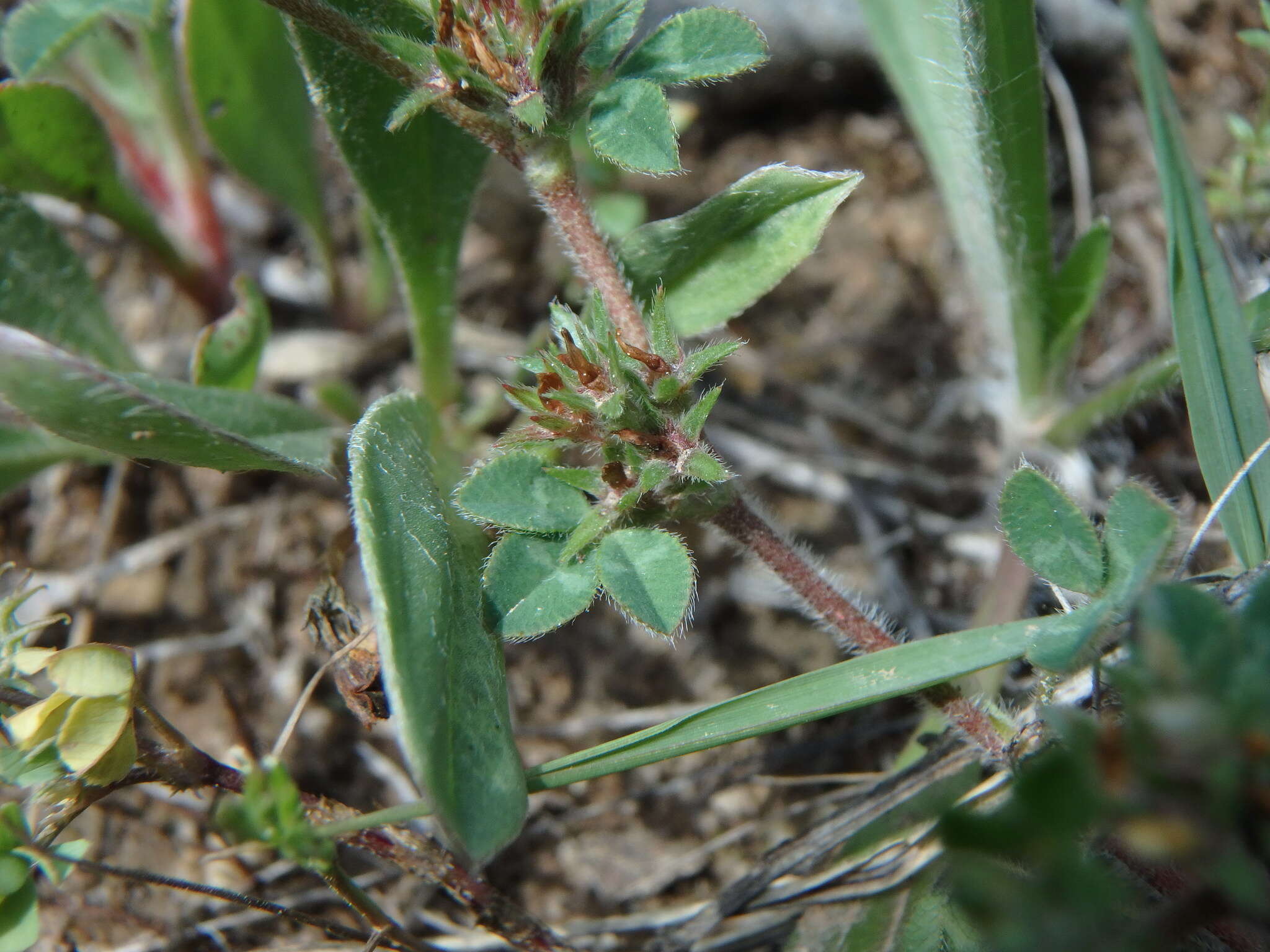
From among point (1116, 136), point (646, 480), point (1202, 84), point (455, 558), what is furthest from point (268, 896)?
point (1202, 84)

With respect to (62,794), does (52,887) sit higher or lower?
lower

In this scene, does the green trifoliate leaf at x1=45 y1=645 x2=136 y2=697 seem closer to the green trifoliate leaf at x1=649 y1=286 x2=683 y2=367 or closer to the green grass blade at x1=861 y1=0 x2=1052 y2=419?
the green trifoliate leaf at x1=649 y1=286 x2=683 y2=367

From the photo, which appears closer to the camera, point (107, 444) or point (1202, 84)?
point (107, 444)

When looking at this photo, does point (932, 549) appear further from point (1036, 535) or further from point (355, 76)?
point (355, 76)

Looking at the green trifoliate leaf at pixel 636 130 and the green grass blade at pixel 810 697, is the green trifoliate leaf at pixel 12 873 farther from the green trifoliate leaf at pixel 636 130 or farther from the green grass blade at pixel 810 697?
the green trifoliate leaf at pixel 636 130

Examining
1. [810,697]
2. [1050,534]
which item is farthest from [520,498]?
[1050,534]

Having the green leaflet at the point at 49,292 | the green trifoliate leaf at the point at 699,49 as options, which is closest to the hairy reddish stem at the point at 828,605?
the green trifoliate leaf at the point at 699,49
